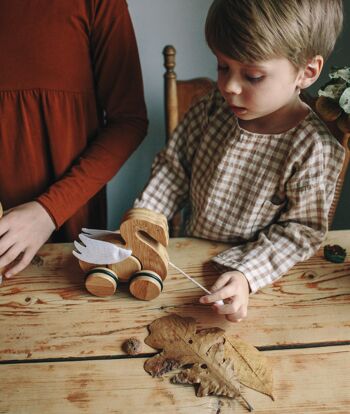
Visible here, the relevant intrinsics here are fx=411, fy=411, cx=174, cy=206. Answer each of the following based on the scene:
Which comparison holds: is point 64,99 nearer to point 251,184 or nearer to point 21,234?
point 21,234

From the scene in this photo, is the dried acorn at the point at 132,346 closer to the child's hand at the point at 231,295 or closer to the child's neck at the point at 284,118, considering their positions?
the child's hand at the point at 231,295

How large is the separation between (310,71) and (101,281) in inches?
19.3

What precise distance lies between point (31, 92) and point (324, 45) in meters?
0.58

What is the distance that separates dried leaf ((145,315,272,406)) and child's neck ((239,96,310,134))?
365mm

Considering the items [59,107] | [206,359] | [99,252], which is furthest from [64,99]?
[206,359]

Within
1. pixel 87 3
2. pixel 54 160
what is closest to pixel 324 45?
pixel 87 3

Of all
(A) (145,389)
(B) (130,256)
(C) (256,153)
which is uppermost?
(C) (256,153)

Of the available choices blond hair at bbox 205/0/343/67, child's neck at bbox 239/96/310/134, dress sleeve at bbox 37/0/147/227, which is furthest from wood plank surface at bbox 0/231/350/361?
blond hair at bbox 205/0/343/67

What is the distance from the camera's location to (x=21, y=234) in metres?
0.76

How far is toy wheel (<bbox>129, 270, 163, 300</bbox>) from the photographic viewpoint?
0.67 m

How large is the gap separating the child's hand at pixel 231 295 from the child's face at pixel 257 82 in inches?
11.1

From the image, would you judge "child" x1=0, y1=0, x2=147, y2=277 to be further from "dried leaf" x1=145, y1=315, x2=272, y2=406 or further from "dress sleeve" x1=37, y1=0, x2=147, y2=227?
"dried leaf" x1=145, y1=315, x2=272, y2=406

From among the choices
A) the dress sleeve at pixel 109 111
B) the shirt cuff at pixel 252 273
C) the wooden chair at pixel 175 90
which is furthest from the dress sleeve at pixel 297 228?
the wooden chair at pixel 175 90

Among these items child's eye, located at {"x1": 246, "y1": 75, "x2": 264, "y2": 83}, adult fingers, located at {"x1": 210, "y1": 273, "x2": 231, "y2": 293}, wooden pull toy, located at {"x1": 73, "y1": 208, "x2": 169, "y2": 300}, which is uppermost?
child's eye, located at {"x1": 246, "y1": 75, "x2": 264, "y2": 83}
